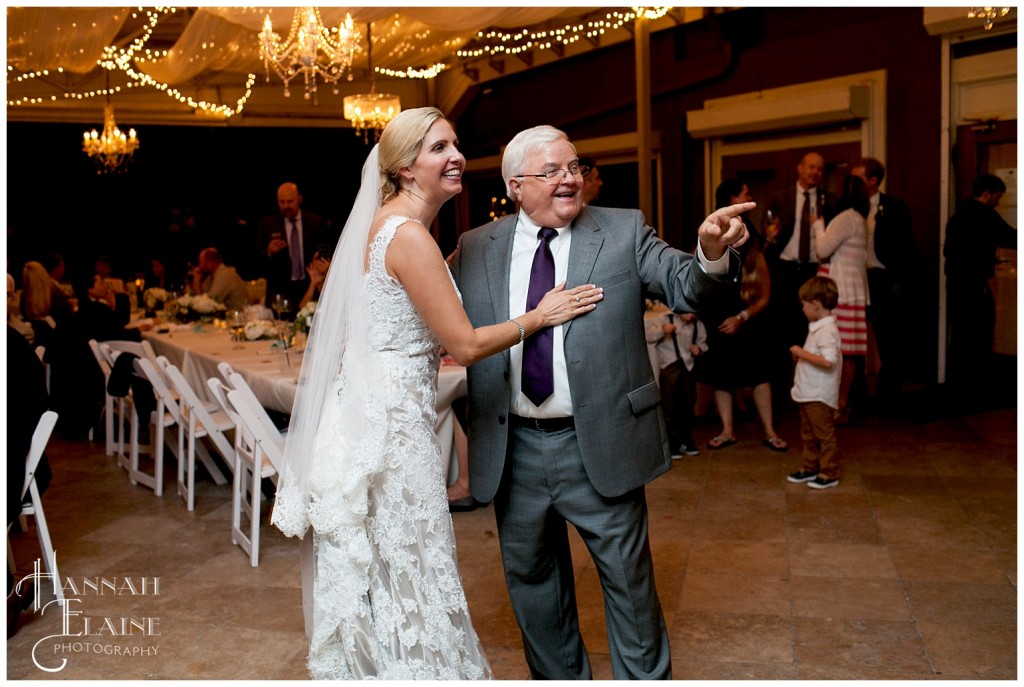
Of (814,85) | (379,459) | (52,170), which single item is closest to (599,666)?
Answer: (379,459)

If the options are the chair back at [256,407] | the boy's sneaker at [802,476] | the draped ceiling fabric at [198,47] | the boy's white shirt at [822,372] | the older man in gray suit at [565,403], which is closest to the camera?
the older man in gray suit at [565,403]

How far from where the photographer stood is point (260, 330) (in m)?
6.29

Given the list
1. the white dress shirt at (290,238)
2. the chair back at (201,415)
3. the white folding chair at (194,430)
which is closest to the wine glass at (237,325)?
the white folding chair at (194,430)

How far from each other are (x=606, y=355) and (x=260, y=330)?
4148 mm

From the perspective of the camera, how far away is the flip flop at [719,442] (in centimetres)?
612

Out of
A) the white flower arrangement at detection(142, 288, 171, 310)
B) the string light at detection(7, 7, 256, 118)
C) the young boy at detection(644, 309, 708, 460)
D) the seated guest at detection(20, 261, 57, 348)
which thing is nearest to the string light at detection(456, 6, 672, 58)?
the string light at detection(7, 7, 256, 118)

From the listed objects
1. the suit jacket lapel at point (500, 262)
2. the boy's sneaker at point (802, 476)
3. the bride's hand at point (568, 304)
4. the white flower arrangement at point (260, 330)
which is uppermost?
the suit jacket lapel at point (500, 262)

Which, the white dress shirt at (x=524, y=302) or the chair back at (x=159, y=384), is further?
the chair back at (x=159, y=384)

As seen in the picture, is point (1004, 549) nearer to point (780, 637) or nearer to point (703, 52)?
point (780, 637)

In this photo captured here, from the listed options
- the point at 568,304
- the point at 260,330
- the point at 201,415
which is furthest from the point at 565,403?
the point at 260,330

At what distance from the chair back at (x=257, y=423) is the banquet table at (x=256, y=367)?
0.36 metres

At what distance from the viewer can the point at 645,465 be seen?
8.64ft

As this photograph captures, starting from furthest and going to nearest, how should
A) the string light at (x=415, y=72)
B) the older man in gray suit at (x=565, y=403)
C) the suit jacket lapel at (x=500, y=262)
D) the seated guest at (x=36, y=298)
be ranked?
the string light at (x=415, y=72)
the seated guest at (x=36, y=298)
the suit jacket lapel at (x=500, y=262)
the older man in gray suit at (x=565, y=403)

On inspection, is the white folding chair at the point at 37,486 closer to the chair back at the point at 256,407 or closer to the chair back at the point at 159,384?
the chair back at the point at 256,407
